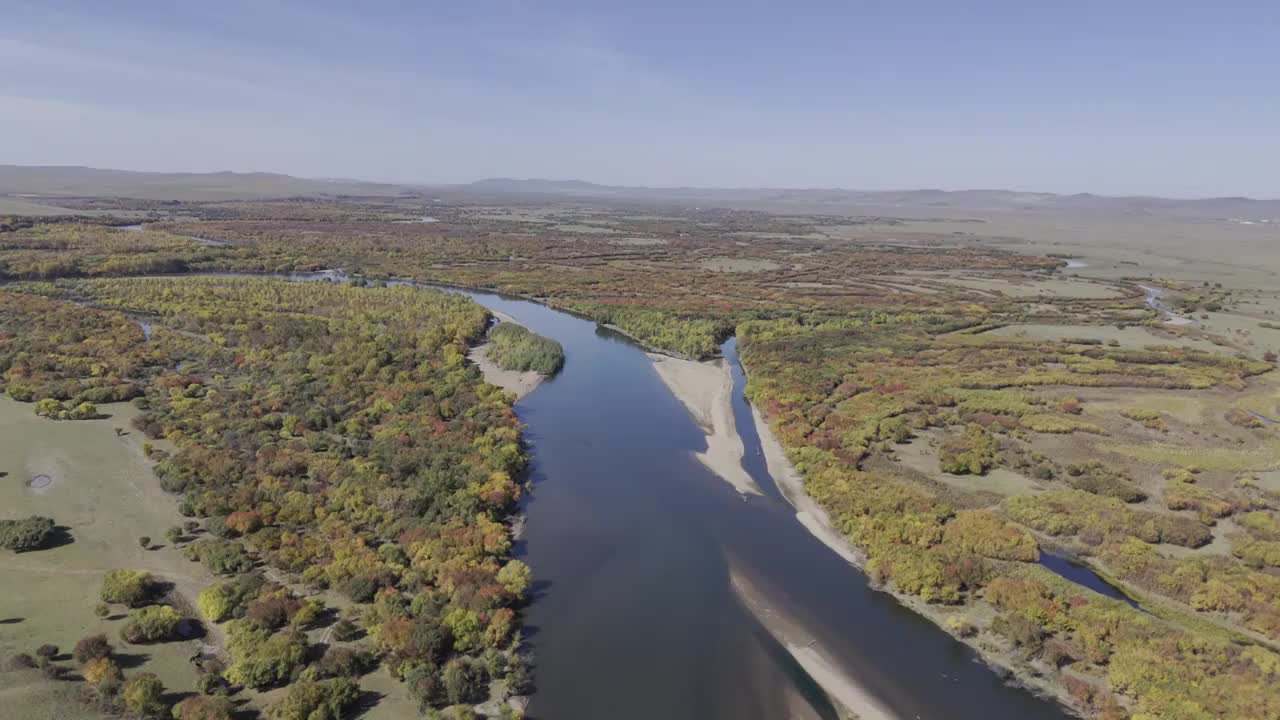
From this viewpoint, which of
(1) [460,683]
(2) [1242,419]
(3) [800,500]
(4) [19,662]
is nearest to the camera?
(4) [19,662]

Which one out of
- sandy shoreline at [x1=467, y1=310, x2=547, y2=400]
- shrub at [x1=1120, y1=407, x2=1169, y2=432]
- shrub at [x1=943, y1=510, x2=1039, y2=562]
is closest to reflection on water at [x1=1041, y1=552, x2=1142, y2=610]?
shrub at [x1=943, y1=510, x2=1039, y2=562]

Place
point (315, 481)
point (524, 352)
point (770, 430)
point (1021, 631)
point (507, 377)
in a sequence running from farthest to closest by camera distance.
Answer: point (524, 352)
point (507, 377)
point (770, 430)
point (315, 481)
point (1021, 631)

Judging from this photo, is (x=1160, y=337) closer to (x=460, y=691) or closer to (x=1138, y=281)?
(x=1138, y=281)

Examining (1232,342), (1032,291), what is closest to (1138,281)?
(1032,291)

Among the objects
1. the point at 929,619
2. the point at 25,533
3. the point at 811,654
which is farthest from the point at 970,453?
the point at 25,533

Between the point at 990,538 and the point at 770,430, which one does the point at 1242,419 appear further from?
the point at 770,430

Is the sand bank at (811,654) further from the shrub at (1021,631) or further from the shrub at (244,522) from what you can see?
the shrub at (244,522)
